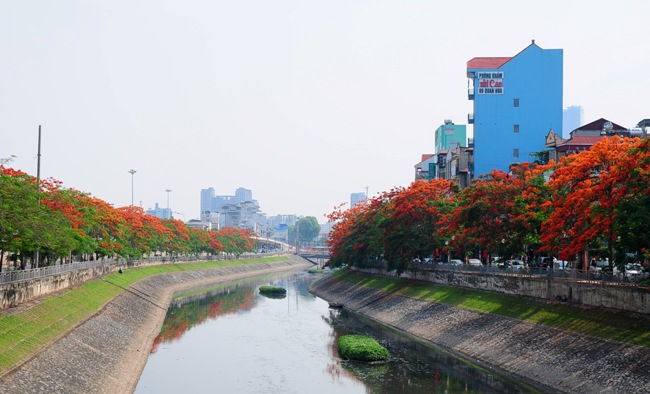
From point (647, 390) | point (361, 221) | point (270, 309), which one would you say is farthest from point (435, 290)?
point (647, 390)

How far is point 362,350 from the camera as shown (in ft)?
208

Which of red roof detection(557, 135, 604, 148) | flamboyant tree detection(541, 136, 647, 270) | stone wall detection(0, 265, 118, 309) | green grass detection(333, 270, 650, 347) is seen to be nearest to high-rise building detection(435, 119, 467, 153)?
red roof detection(557, 135, 604, 148)

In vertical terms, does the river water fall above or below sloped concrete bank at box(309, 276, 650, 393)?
below

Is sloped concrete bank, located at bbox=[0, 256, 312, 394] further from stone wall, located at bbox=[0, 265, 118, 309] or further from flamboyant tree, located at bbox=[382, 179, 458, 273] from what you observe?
flamboyant tree, located at bbox=[382, 179, 458, 273]

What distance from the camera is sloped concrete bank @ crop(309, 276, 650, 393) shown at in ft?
143

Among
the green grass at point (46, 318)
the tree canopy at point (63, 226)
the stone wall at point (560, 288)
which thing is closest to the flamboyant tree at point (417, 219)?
the stone wall at point (560, 288)

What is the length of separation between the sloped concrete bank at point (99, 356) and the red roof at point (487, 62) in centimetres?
7669

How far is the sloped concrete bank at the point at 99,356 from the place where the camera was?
41.6 m

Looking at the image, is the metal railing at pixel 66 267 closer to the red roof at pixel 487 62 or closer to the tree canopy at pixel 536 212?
the tree canopy at pixel 536 212

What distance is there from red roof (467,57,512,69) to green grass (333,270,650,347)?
54.1m

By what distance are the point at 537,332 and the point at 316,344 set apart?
26.6 m

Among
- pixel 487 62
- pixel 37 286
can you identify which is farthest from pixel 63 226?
pixel 487 62

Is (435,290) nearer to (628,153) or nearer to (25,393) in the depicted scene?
(628,153)

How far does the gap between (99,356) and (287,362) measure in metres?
17.5
